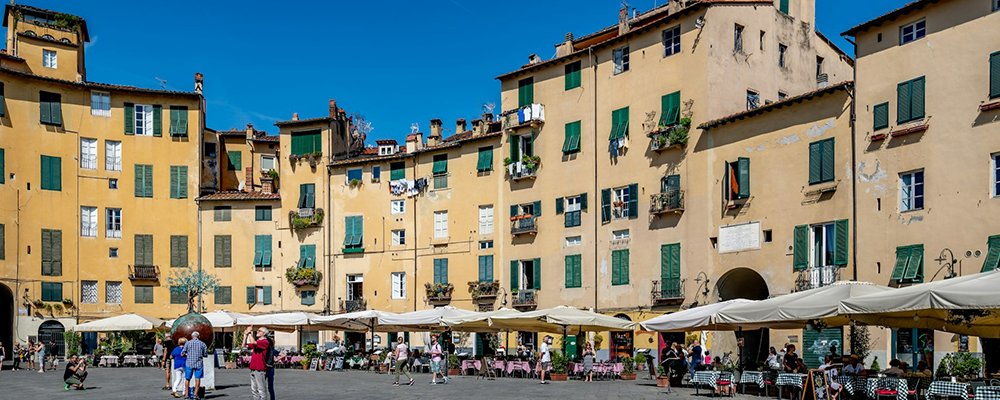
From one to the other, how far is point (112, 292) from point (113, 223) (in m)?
3.89

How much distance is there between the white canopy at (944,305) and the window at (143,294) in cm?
4641

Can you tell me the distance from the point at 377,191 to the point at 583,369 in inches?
991

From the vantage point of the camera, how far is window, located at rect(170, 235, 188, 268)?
62062 millimetres

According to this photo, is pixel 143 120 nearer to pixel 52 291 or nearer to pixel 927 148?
pixel 52 291

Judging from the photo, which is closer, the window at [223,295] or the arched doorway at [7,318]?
the arched doorway at [7,318]

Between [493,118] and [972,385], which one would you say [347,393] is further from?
[493,118]

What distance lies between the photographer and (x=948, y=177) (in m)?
32.3

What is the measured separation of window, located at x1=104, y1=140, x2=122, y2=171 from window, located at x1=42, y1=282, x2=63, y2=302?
709 cm

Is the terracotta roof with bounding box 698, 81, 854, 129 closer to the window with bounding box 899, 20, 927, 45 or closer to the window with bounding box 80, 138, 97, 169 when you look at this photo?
the window with bounding box 899, 20, 927, 45

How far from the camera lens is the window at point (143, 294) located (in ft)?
201

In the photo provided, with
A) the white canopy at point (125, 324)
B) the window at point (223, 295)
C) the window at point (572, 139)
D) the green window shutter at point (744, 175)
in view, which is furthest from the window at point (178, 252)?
the green window shutter at point (744, 175)

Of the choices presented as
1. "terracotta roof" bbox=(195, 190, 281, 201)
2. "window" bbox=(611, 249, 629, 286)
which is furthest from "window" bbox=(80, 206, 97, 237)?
"window" bbox=(611, 249, 629, 286)

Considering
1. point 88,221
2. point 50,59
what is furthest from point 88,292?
point 50,59

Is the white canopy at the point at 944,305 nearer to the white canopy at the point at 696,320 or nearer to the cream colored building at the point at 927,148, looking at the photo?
the white canopy at the point at 696,320
